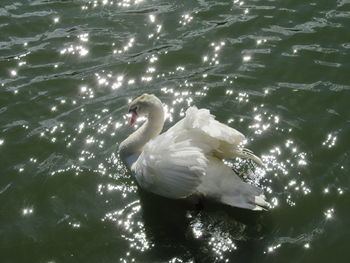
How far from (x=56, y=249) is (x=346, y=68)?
509cm

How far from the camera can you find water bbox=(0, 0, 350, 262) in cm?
632

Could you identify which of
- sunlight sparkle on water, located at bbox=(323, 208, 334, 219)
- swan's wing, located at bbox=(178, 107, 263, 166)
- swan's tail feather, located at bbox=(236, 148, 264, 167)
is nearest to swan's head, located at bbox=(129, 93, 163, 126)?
swan's wing, located at bbox=(178, 107, 263, 166)

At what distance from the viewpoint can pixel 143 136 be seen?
288 inches

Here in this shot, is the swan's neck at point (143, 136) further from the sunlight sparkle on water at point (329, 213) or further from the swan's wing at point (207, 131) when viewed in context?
the sunlight sparkle on water at point (329, 213)

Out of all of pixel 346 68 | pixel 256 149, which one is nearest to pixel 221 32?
pixel 346 68

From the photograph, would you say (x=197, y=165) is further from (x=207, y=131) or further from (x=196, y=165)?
(x=207, y=131)

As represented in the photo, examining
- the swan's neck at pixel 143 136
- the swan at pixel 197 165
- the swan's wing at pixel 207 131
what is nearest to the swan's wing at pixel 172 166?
the swan at pixel 197 165

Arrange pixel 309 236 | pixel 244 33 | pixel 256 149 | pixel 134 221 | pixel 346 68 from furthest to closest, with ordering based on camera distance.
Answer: pixel 244 33
pixel 346 68
pixel 256 149
pixel 134 221
pixel 309 236

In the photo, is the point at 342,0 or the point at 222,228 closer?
the point at 222,228

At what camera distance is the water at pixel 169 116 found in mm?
6324

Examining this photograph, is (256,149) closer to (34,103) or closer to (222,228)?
(222,228)

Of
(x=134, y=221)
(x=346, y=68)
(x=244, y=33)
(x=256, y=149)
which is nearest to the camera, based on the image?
(x=134, y=221)

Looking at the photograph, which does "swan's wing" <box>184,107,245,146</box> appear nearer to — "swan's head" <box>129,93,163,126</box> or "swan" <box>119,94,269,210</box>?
"swan" <box>119,94,269,210</box>

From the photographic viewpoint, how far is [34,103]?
28.4 feet
